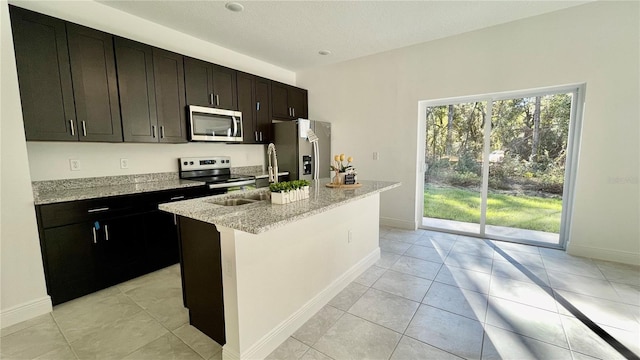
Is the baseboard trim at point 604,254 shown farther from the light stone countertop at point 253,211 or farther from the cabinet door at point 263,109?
the cabinet door at point 263,109

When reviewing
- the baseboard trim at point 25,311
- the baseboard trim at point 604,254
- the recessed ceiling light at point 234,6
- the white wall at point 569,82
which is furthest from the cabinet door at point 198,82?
the baseboard trim at point 604,254

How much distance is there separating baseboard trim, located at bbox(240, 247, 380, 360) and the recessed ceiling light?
288cm

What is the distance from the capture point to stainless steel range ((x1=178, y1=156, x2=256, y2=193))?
3.23 metres

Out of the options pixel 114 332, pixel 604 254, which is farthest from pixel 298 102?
pixel 604 254

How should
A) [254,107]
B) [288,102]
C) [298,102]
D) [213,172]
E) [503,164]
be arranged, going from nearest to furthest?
[503,164] < [213,172] < [254,107] < [288,102] < [298,102]

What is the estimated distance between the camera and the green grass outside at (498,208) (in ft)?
10.9

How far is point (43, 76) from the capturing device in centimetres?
215

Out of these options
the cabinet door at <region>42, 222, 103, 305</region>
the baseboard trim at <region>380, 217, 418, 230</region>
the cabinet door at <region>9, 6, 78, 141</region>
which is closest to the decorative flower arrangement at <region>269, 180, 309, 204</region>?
the cabinet door at <region>42, 222, 103, 305</region>

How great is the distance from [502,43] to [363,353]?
3.79 metres

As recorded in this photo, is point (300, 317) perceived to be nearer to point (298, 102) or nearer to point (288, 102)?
point (288, 102)

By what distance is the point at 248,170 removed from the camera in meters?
4.34

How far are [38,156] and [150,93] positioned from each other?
3.72 ft

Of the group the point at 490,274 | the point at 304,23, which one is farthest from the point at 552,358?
the point at 304,23

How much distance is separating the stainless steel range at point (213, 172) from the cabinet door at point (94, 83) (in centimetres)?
92
